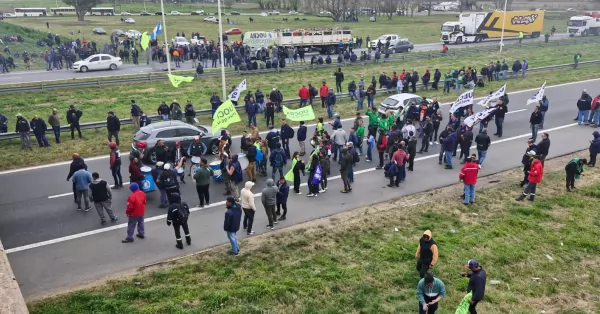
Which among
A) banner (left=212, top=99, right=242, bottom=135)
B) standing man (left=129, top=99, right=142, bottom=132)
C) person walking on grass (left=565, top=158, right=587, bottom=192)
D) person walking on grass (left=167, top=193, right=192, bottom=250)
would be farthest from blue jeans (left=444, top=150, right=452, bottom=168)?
standing man (left=129, top=99, right=142, bottom=132)

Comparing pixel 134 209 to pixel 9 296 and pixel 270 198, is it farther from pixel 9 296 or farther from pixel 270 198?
pixel 9 296

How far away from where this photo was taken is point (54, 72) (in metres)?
36.9

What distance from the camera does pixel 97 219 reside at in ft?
45.1

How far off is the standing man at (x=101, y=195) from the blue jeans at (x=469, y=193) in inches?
408

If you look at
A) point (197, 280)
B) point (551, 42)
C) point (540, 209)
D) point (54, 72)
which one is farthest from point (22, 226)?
point (551, 42)

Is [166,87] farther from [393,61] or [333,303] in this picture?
[333,303]

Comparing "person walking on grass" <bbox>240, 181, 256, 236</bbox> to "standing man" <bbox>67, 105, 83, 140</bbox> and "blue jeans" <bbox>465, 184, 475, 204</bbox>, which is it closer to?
"blue jeans" <bbox>465, 184, 475, 204</bbox>

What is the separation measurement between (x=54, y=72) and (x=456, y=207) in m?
32.7

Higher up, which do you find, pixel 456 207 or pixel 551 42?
pixel 551 42

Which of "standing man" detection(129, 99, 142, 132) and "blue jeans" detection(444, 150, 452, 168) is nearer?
"blue jeans" detection(444, 150, 452, 168)

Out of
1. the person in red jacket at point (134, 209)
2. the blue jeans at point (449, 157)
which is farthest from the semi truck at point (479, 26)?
the person in red jacket at point (134, 209)

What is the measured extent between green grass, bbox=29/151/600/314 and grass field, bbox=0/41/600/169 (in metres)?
10.7

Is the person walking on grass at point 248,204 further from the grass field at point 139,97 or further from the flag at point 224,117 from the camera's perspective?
the grass field at point 139,97

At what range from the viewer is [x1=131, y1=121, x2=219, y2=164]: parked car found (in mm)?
17781
